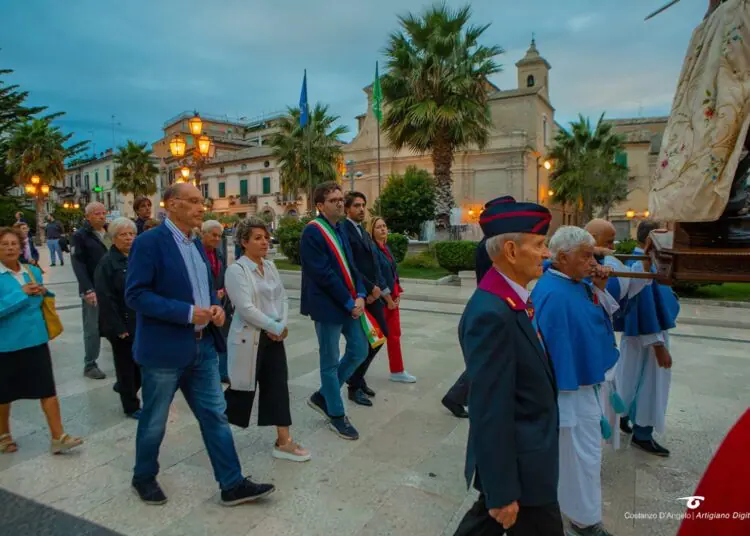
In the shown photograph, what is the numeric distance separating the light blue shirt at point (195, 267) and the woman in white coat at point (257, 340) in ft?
0.86

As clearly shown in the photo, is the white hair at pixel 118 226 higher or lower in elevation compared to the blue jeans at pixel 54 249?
higher

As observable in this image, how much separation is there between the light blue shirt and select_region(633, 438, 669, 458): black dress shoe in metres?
3.43

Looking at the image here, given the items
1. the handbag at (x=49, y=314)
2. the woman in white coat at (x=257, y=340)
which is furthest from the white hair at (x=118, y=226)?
the woman in white coat at (x=257, y=340)

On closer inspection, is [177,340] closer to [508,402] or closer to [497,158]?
[508,402]

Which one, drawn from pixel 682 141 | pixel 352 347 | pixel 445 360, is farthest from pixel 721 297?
pixel 682 141

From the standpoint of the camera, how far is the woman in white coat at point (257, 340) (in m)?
3.42

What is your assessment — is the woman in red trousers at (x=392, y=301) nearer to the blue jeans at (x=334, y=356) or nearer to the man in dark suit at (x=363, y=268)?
the man in dark suit at (x=363, y=268)

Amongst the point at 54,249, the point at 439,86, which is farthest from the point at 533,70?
the point at 54,249

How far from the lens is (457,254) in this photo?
51.0 feet

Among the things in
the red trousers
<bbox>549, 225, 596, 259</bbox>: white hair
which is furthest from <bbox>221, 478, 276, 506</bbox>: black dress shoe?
the red trousers

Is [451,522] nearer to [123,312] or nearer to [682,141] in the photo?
[682,141]

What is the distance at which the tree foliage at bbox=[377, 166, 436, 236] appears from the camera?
2800cm

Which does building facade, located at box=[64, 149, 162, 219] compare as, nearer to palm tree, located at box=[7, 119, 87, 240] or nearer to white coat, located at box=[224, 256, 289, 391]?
palm tree, located at box=[7, 119, 87, 240]

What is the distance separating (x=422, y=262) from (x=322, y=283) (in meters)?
15.5
